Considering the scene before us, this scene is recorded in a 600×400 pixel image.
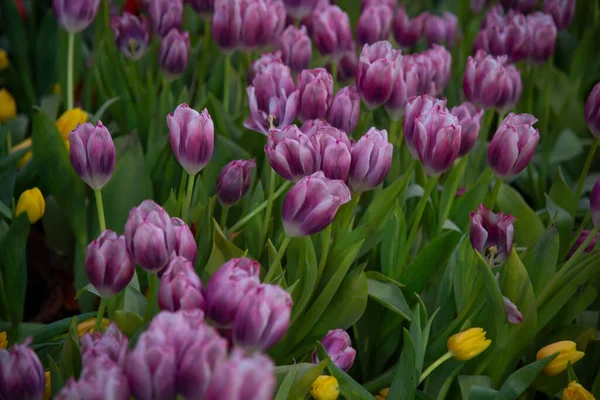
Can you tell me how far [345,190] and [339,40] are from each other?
55 cm

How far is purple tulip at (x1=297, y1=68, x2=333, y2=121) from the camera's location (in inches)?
32.3

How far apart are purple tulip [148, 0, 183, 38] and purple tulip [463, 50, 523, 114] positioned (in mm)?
463

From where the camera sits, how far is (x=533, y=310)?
2.57 ft

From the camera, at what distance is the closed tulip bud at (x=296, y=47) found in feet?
3.53

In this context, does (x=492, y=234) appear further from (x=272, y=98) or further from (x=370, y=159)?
(x=272, y=98)

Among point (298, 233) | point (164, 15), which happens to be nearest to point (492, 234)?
point (298, 233)

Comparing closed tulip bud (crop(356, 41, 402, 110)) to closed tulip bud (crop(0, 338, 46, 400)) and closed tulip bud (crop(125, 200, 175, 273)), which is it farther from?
closed tulip bud (crop(0, 338, 46, 400))

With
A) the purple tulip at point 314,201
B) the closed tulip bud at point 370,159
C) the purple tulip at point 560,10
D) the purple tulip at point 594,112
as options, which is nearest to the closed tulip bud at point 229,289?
the purple tulip at point 314,201

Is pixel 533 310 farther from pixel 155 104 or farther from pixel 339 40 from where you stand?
pixel 155 104

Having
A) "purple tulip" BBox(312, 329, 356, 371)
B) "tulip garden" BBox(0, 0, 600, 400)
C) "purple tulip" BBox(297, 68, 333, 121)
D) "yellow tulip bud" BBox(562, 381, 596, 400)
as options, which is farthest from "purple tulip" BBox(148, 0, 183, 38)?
"yellow tulip bud" BBox(562, 381, 596, 400)

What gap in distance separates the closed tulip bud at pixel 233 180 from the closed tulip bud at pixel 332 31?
36cm

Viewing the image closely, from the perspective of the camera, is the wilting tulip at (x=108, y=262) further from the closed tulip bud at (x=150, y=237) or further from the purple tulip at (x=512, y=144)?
the purple tulip at (x=512, y=144)

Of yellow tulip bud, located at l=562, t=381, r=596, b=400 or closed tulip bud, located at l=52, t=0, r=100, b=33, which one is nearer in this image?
yellow tulip bud, located at l=562, t=381, r=596, b=400

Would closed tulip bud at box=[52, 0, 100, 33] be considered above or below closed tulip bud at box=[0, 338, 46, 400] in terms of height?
above
